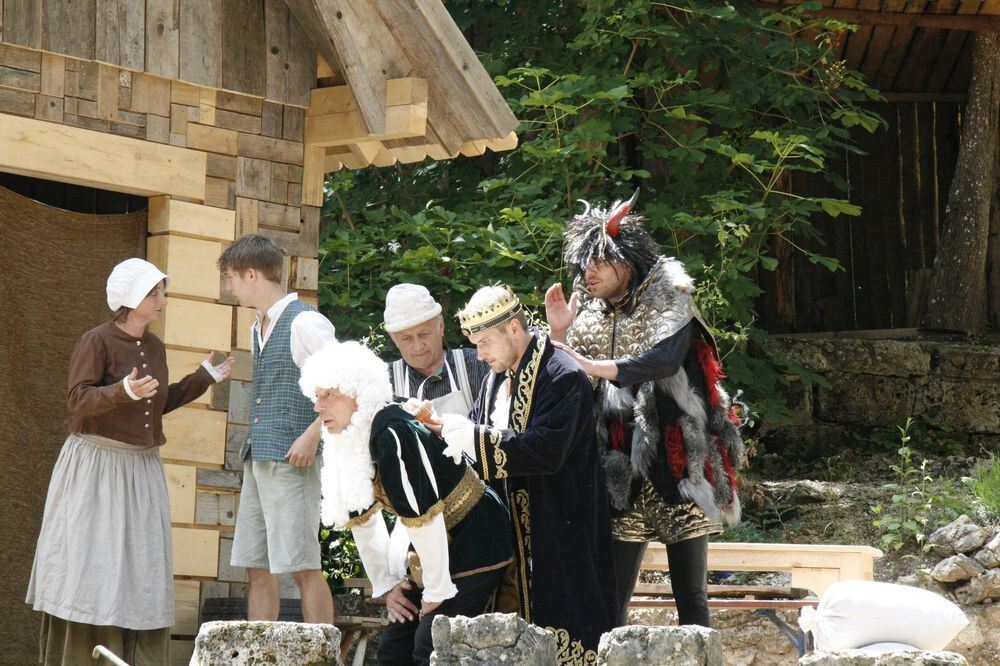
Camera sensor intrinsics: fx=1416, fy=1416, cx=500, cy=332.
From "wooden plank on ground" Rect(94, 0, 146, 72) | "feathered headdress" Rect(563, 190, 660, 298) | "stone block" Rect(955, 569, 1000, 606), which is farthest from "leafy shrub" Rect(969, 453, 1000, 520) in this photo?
"wooden plank on ground" Rect(94, 0, 146, 72)

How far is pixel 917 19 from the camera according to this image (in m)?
10.8

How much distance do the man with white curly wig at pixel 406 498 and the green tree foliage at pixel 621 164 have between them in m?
3.40

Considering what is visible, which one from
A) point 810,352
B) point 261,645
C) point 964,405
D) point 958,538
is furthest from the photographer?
point 810,352

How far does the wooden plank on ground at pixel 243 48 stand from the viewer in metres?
6.21

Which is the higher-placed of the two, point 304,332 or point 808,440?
point 304,332

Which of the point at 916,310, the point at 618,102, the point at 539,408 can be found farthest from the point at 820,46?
the point at 539,408

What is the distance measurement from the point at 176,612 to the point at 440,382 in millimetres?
1542

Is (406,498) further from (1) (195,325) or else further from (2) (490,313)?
(1) (195,325)

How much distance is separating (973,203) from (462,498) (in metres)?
7.46

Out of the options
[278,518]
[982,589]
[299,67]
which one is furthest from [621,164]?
[278,518]

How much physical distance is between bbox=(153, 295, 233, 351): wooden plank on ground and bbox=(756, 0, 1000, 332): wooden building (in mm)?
6493

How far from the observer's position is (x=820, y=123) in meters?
9.67

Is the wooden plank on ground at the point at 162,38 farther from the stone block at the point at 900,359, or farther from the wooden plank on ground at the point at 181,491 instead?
the stone block at the point at 900,359

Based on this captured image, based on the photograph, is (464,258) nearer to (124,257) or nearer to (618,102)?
A: (618,102)
